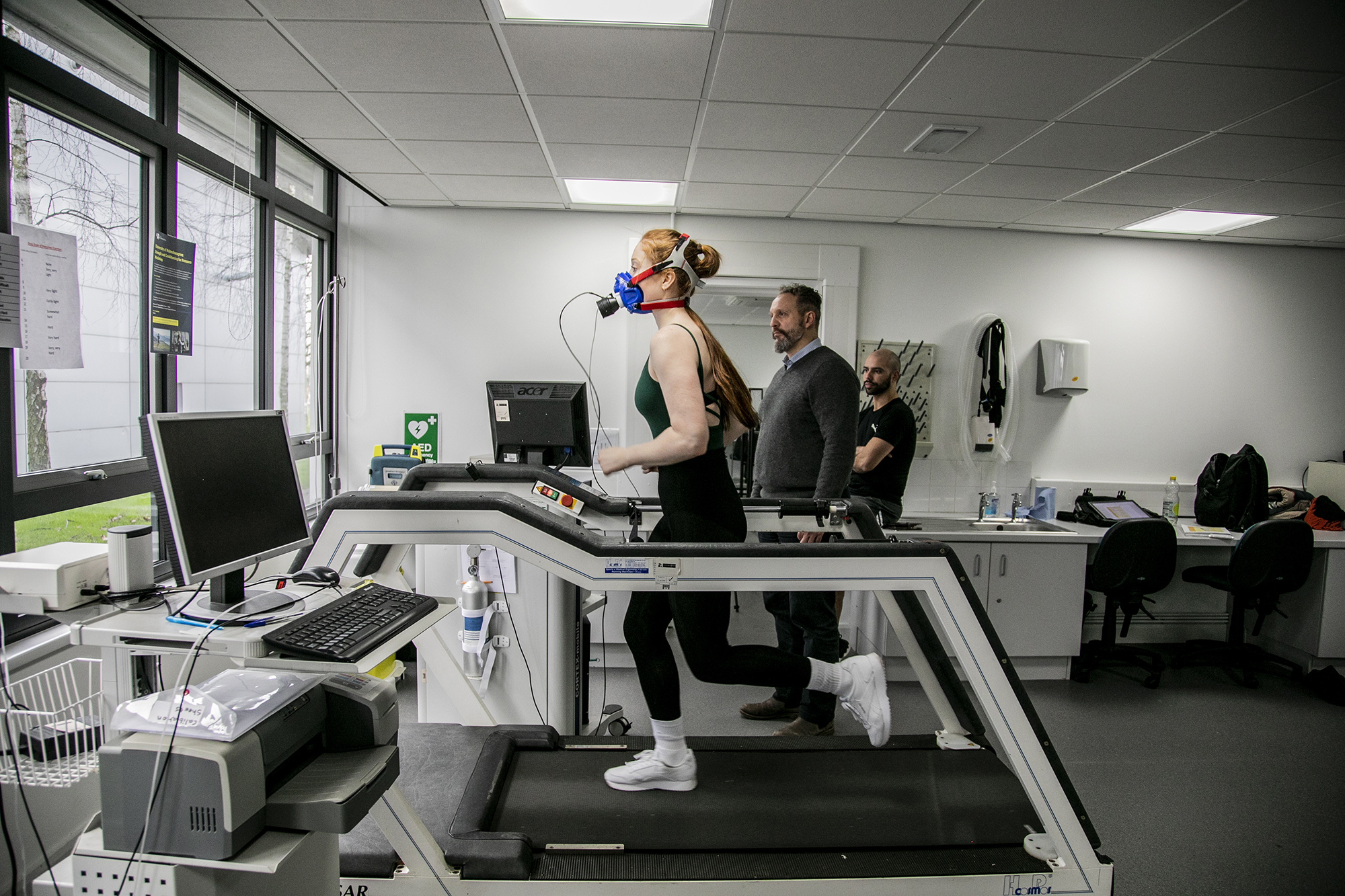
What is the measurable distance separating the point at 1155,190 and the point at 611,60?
9.18 feet

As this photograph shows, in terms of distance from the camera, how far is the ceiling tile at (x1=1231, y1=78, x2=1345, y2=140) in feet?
7.70

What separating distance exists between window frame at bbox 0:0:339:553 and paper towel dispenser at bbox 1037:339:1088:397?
422 cm

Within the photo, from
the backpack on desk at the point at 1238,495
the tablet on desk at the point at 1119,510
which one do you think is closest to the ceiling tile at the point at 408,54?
the tablet on desk at the point at 1119,510

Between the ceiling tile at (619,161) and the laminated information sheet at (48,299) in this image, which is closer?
the laminated information sheet at (48,299)

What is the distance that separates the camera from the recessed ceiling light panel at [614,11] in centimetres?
201

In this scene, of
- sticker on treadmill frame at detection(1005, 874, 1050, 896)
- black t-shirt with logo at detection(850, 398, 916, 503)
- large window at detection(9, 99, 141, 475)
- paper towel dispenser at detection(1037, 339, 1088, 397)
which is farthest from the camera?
paper towel dispenser at detection(1037, 339, 1088, 397)

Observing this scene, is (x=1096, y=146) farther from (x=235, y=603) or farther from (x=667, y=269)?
(x=235, y=603)

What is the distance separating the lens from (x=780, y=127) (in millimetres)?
2746

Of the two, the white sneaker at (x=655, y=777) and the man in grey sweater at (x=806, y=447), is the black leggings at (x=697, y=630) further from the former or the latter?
the man in grey sweater at (x=806, y=447)

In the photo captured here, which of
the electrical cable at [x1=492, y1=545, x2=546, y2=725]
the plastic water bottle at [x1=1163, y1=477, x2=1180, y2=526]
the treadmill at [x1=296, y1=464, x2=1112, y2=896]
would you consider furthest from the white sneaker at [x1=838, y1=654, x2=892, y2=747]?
the plastic water bottle at [x1=1163, y1=477, x2=1180, y2=526]

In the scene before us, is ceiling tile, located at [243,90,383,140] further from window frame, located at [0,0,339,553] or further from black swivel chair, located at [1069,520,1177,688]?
black swivel chair, located at [1069,520,1177,688]

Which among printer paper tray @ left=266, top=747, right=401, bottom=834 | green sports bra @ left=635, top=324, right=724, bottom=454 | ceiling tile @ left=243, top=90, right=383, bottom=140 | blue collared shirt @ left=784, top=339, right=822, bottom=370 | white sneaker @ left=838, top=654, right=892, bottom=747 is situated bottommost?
white sneaker @ left=838, top=654, right=892, bottom=747

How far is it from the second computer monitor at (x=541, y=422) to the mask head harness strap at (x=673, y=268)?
0.88 m

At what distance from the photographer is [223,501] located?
1274mm
